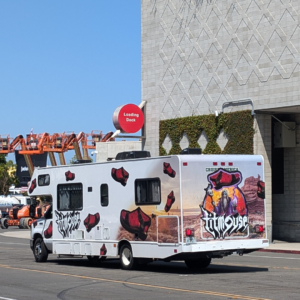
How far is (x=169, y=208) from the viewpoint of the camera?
54.6 feet

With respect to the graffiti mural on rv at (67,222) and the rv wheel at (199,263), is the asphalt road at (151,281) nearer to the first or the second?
the rv wheel at (199,263)

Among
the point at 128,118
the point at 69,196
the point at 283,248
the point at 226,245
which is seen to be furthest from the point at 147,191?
the point at 128,118

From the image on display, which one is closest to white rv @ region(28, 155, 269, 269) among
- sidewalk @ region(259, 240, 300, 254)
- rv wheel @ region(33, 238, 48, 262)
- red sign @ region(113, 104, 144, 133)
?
rv wheel @ region(33, 238, 48, 262)

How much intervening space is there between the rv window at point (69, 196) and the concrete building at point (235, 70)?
12.8 metres

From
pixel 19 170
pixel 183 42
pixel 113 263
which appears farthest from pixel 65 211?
pixel 19 170

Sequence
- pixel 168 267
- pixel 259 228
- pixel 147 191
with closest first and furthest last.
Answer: pixel 147 191 → pixel 259 228 → pixel 168 267

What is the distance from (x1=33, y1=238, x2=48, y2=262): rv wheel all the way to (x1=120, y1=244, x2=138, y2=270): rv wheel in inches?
153

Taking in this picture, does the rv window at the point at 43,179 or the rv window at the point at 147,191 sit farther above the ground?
the rv window at the point at 43,179

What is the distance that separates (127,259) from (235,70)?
51.6ft

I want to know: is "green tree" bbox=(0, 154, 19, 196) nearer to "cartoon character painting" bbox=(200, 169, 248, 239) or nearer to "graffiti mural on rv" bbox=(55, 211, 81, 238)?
"graffiti mural on rv" bbox=(55, 211, 81, 238)

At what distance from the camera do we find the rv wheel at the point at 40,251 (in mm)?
21203

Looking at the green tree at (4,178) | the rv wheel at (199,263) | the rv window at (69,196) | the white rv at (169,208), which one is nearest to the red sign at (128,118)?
the rv window at (69,196)

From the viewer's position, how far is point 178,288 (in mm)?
13805

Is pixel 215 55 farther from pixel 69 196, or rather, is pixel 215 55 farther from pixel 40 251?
pixel 40 251
